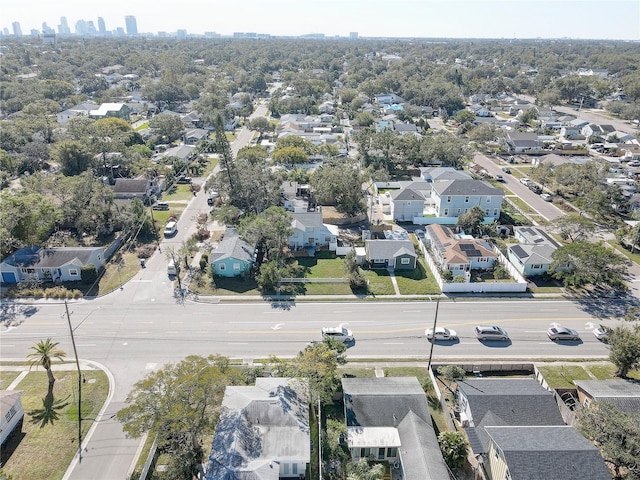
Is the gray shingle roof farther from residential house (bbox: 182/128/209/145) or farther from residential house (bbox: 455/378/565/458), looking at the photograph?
residential house (bbox: 182/128/209/145)

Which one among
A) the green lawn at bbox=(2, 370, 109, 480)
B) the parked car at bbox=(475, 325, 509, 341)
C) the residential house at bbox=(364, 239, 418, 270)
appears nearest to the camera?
the green lawn at bbox=(2, 370, 109, 480)

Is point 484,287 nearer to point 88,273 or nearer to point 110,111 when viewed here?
point 88,273

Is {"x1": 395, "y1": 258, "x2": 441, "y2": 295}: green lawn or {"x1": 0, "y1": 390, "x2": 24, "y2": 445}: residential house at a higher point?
{"x1": 0, "y1": 390, "x2": 24, "y2": 445}: residential house

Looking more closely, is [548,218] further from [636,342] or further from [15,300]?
[15,300]

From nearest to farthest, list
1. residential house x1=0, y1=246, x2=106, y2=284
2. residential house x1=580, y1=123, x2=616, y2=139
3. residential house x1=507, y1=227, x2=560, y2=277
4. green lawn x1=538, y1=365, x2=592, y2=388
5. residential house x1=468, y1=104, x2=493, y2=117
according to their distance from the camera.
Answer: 1. green lawn x1=538, y1=365, x2=592, y2=388
2. residential house x1=0, y1=246, x2=106, y2=284
3. residential house x1=507, y1=227, x2=560, y2=277
4. residential house x1=580, y1=123, x2=616, y2=139
5. residential house x1=468, y1=104, x2=493, y2=117

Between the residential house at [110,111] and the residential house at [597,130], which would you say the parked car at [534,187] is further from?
the residential house at [110,111]

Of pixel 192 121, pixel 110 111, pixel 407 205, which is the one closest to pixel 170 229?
pixel 407 205

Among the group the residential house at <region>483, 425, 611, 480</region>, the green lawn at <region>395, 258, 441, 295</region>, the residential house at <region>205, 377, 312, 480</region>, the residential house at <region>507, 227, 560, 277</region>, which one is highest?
the residential house at <region>483, 425, 611, 480</region>

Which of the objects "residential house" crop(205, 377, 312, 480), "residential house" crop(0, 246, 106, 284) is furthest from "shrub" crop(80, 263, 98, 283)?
"residential house" crop(205, 377, 312, 480)
